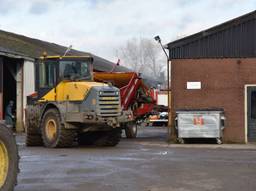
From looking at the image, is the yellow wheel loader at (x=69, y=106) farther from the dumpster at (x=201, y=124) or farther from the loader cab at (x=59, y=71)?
the dumpster at (x=201, y=124)

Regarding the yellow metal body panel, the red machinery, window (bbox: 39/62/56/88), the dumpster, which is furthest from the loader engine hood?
the red machinery

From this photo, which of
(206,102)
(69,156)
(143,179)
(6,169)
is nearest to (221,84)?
(206,102)

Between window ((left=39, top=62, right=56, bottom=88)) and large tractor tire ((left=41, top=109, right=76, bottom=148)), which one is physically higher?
window ((left=39, top=62, right=56, bottom=88))

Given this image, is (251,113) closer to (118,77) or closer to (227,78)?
(227,78)

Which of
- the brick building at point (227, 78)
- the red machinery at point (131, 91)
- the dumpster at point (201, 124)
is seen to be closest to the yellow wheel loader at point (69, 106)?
the dumpster at point (201, 124)

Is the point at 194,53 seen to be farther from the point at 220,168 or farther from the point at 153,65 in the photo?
the point at 153,65

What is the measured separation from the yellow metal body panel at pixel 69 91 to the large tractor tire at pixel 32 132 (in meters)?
1.02

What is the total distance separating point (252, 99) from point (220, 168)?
971 centimetres

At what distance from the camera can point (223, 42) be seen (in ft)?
77.3

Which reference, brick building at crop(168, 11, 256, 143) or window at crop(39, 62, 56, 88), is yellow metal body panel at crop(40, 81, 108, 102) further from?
brick building at crop(168, 11, 256, 143)

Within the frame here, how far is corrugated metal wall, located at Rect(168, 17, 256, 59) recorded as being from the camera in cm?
2312

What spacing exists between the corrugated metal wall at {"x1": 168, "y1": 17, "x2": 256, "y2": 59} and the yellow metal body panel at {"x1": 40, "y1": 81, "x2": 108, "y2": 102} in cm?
576

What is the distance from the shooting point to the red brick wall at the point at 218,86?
74.2ft

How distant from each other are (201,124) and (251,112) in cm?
220
